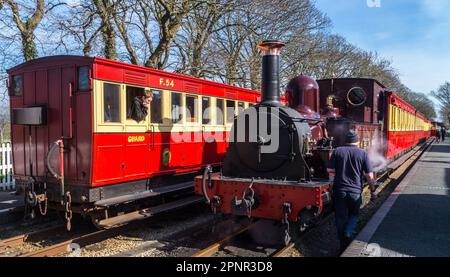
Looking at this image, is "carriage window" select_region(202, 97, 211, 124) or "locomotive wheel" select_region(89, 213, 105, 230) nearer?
"locomotive wheel" select_region(89, 213, 105, 230)

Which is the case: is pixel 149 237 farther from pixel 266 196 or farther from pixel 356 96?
pixel 356 96

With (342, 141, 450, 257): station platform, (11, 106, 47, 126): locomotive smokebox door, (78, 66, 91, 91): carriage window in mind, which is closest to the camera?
(342, 141, 450, 257): station platform

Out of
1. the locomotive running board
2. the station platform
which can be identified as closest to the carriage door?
the locomotive running board

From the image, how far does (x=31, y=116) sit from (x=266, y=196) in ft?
14.3

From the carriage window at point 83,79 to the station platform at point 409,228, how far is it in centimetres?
464

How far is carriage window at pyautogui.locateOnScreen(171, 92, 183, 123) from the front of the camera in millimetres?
7938

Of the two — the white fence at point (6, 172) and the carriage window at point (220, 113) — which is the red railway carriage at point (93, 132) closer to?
the carriage window at point (220, 113)

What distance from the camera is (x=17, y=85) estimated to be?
24.0 ft

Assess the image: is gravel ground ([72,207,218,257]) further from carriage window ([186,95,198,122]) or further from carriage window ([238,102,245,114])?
carriage window ([238,102,245,114])

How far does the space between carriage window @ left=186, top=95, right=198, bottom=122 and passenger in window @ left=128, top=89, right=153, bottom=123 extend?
1.31 meters

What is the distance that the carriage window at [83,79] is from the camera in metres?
6.22

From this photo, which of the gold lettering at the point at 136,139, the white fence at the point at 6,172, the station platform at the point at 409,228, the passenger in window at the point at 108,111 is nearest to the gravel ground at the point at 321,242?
the station platform at the point at 409,228

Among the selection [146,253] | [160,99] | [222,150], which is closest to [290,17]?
[222,150]
